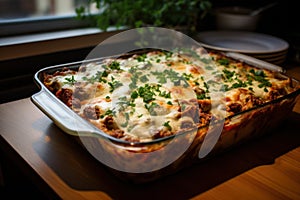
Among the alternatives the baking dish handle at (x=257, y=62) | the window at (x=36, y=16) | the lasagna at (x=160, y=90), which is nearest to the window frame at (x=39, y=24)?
the window at (x=36, y=16)

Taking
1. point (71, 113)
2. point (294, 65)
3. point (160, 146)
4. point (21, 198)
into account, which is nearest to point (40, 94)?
point (71, 113)

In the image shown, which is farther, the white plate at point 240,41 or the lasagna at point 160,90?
the white plate at point 240,41

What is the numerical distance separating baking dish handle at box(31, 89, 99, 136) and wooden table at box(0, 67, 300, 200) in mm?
119

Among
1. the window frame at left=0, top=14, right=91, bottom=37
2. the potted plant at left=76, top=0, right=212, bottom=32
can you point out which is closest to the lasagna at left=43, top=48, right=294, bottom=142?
the potted plant at left=76, top=0, right=212, bottom=32

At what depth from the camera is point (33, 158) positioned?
85cm

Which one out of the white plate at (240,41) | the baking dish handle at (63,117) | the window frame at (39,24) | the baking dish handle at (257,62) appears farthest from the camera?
the white plate at (240,41)

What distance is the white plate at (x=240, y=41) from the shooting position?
1633 mm

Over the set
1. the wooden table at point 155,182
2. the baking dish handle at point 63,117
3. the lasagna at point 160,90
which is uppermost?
the baking dish handle at point 63,117

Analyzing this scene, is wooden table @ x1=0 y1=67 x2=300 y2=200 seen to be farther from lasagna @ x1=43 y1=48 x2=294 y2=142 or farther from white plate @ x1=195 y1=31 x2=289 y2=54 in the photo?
white plate @ x1=195 y1=31 x2=289 y2=54

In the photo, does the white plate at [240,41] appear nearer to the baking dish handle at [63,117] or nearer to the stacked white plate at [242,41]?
the stacked white plate at [242,41]

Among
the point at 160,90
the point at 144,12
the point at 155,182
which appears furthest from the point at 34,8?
the point at 155,182

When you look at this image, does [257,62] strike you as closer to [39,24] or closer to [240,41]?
[240,41]

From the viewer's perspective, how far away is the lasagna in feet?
2.66

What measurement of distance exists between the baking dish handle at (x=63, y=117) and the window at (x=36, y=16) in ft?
2.58
